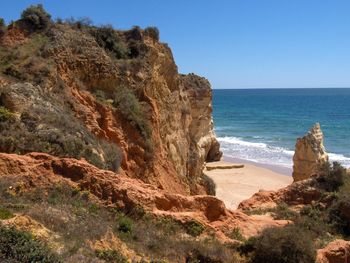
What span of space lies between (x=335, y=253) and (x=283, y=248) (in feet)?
5.59

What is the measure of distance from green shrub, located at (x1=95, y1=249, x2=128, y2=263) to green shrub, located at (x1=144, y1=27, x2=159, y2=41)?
628 inches

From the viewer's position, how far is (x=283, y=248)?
9953 mm

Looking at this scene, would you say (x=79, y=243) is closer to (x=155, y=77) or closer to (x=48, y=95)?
(x=48, y=95)

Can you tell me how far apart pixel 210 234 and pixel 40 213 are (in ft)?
13.7

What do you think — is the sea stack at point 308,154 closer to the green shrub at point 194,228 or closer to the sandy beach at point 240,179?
the sandy beach at point 240,179

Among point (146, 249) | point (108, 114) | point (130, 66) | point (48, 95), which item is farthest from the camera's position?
point (130, 66)

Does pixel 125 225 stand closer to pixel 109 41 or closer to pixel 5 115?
pixel 5 115

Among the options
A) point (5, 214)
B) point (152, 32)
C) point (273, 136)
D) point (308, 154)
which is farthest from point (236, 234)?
point (273, 136)

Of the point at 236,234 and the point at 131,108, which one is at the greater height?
the point at 131,108

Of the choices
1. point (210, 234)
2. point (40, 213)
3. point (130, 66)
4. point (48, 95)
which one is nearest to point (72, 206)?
point (40, 213)

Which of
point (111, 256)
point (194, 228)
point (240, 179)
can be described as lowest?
point (240, 179)

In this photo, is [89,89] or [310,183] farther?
[89,89]

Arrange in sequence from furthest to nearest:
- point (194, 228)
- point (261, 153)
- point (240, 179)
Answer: point (261, 153) < point (240, 179) < point (194, 228)

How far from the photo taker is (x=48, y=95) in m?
15.9
